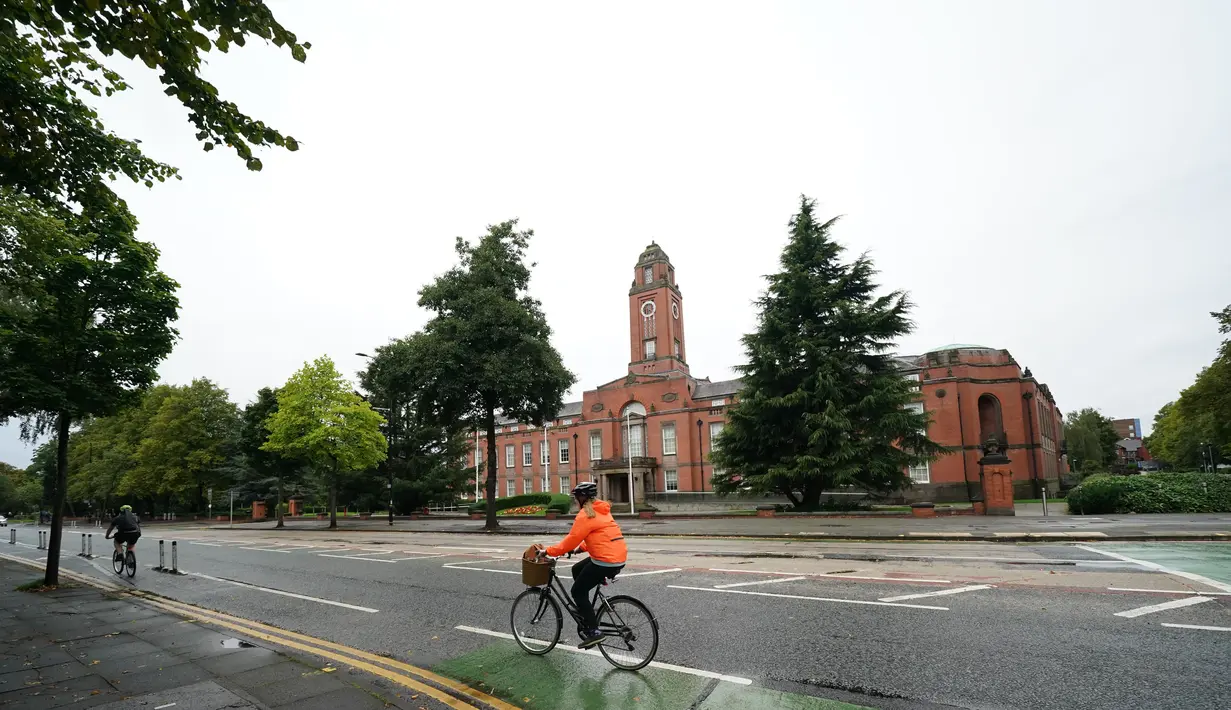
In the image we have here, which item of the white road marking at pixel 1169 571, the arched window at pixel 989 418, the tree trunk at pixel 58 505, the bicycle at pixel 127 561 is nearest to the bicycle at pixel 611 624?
the white road marking at pixel 1169 571

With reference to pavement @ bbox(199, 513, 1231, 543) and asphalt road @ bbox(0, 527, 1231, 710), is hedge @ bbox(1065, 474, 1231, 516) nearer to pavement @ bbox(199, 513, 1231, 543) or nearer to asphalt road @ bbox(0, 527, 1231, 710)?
pavement @ bbox(199, 513, 1231, 543)

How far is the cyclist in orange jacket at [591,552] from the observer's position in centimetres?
571

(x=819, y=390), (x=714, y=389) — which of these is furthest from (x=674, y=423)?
(x=819, y=390)

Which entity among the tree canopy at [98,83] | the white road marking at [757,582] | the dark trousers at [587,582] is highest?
the tree canopy at [98,83]

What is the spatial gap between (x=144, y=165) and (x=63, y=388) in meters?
5.98

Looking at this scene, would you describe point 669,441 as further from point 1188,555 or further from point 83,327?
point 83,327

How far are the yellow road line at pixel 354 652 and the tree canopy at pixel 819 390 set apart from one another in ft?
81.8

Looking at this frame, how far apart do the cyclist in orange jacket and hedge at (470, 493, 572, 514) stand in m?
35.1

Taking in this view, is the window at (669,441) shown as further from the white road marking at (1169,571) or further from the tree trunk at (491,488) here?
the white road marking at (1169,571)

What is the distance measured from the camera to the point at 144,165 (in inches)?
336

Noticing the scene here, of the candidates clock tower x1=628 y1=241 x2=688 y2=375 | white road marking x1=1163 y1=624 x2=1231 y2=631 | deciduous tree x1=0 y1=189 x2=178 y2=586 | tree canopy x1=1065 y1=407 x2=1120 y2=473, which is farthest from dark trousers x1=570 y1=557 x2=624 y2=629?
tree canopy x1=1065 y1=407 x2=1120 y2=473

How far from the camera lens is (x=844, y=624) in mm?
7160

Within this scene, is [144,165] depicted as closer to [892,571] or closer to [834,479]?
[892,571]

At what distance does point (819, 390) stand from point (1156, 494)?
13187mm
